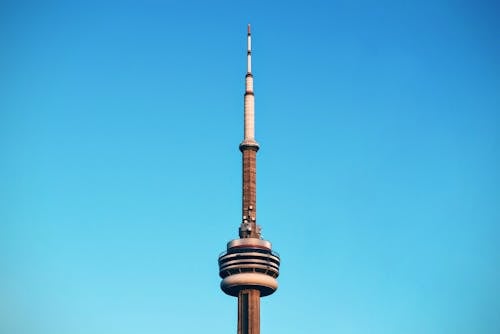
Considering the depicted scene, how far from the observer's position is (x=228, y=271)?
199 m

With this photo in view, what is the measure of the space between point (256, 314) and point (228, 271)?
10845mm

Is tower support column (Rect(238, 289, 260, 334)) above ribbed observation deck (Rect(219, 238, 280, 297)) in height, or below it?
below

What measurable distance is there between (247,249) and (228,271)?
6.18m

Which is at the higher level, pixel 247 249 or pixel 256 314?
pixel 247 249

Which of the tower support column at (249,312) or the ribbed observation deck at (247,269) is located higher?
the ribbed observation deck at (247,269)

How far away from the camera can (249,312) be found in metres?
197

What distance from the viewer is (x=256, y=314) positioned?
646ft

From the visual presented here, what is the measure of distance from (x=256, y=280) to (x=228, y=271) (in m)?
6.78

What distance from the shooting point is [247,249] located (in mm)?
199250

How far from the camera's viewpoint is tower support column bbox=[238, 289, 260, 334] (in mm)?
195875

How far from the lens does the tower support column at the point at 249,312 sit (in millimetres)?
195875

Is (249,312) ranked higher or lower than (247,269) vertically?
lower
